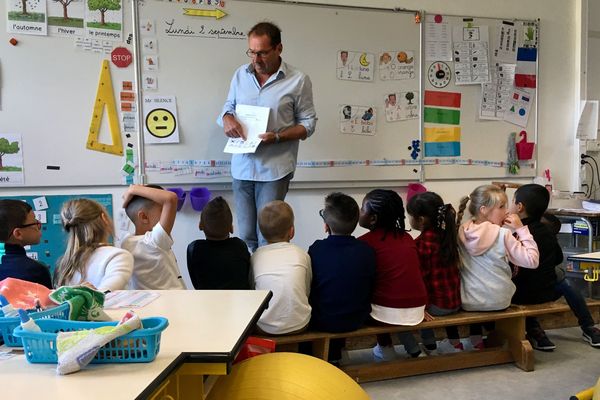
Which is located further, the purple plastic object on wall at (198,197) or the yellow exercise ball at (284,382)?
the purple plastic object on wall at (198,197)

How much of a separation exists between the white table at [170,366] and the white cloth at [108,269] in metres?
0.32

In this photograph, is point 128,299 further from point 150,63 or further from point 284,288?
point 150,63

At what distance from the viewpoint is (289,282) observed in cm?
230

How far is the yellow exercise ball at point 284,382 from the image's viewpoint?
4.66ft

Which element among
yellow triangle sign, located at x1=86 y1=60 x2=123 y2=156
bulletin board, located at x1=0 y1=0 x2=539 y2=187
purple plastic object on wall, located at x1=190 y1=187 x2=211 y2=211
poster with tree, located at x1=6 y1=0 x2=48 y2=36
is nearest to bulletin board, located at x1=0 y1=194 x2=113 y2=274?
bulletin board, located at x1=0 y1=0 x2=539 y2=187

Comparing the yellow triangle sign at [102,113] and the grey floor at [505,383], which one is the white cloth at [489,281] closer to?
the grey floor at [505,383]

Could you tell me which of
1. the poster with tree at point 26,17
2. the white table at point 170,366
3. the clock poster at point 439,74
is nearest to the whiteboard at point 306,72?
the clock poster at point 439,74

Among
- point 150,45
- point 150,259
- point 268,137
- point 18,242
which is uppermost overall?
point 150,45

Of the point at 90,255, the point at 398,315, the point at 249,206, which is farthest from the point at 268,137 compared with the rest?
the point at 90,255

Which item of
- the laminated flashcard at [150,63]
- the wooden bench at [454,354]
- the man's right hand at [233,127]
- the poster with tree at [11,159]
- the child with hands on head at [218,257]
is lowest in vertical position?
the wooden bench at [454,354]

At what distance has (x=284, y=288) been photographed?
2.30 m

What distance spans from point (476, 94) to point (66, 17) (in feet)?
9.75

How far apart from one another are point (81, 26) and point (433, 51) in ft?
8.07

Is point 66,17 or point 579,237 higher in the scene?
point 66,17
